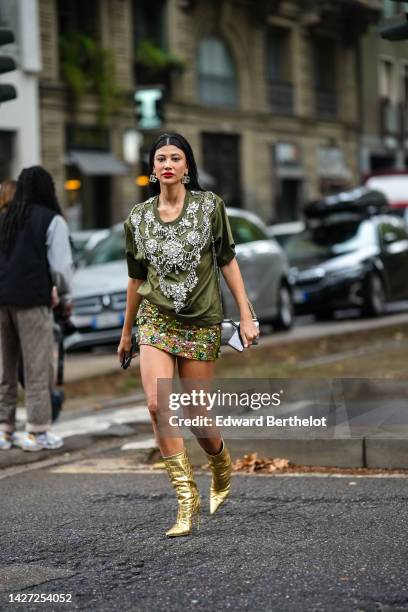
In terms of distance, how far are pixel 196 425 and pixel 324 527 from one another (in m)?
0.75

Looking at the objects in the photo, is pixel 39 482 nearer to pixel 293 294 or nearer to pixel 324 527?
pixel 324 527

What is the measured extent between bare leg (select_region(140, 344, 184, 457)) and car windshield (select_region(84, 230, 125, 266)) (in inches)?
426

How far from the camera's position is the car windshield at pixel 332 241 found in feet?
66.5

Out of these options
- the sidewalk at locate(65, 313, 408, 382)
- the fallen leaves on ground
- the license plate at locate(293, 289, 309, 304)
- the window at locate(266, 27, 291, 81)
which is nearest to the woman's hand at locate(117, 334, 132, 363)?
the fallen leaves on ground

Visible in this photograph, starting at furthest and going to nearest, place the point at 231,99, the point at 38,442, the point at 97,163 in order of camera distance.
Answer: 1. the point at 231,99
2. the point at 97,163
3. the point at 38,442

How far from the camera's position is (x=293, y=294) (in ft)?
64.8

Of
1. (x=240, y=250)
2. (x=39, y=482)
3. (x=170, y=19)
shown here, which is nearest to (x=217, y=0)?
(x=170, y=19)

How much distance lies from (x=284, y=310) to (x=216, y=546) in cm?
1307

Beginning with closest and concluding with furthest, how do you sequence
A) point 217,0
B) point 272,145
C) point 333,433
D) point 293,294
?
point 333,433 < point 293,294 < point 217,0 < point 272,145

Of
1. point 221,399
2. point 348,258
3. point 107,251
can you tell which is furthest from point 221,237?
point 348,258

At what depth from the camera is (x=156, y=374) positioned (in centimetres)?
561

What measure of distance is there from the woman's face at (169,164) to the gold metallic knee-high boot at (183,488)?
1.16 meters

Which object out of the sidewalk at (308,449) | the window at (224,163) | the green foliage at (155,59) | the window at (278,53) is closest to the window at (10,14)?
the green foliage at (155,59)

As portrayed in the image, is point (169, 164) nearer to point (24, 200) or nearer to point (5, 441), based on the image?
point (24, 200)
